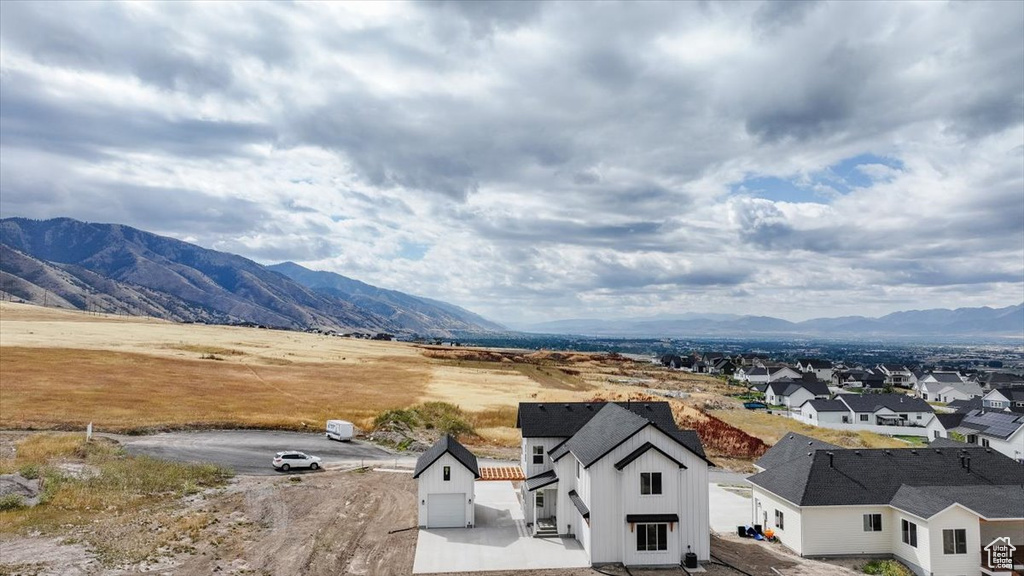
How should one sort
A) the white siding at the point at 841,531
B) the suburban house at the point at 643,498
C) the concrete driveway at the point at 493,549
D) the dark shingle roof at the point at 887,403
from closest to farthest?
the concrete driveway at the point at 493,549
the suburban house at the point at 643,498
the white siding at the point at 841,531
the dark shingle roof at the point at 887,403

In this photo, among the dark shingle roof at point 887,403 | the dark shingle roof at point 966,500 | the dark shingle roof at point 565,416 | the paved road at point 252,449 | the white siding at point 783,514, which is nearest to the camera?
the dark shingle roof at point 966,500

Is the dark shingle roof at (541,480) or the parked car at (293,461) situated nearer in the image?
the dark shingle roof at (541,480)

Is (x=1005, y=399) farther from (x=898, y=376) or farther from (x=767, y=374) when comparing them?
(x=898, y=376)

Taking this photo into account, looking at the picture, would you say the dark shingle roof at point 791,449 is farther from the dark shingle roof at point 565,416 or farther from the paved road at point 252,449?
the paved road at point 252,449

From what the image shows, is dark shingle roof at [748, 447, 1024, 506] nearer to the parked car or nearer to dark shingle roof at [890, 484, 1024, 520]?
dark shingle roof at [890, 484, 1024, 520]

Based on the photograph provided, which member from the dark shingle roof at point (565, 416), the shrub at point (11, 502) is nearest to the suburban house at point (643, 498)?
the dark shingle roof at point (565, 416)

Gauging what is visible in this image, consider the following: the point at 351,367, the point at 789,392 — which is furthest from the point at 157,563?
the point at 789,392

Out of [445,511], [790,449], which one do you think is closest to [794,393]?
[790,449]

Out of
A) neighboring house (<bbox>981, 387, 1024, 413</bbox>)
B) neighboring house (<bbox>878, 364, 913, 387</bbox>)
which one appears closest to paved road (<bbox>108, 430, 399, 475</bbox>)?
neighboring house (<bbox>981, 387, 1024, 413</bbox>)

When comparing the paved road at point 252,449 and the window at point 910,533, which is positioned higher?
the window at point 910,533
